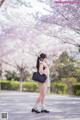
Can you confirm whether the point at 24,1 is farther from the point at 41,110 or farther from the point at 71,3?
the point at 41,110

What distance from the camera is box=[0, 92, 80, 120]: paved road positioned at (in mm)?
8609

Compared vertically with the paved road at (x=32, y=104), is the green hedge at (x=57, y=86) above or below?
above

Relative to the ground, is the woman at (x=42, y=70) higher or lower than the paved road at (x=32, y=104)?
higher

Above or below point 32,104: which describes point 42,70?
above

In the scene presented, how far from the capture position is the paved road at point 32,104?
28.2ft

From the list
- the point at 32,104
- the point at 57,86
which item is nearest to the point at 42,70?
the point at 57,86

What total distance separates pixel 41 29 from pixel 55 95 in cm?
61

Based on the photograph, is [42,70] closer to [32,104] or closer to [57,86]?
[57,86]

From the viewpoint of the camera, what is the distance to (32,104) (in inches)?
341

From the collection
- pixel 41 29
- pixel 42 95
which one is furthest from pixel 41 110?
pixel 41 29

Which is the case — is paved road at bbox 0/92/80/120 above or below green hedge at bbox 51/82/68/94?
below

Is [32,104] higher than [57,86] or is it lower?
lower

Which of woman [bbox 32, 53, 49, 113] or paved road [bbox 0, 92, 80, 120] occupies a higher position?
woman [bbox 32, 53, 49, 113]

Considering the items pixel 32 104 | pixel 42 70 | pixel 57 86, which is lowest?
pixel 32 104
